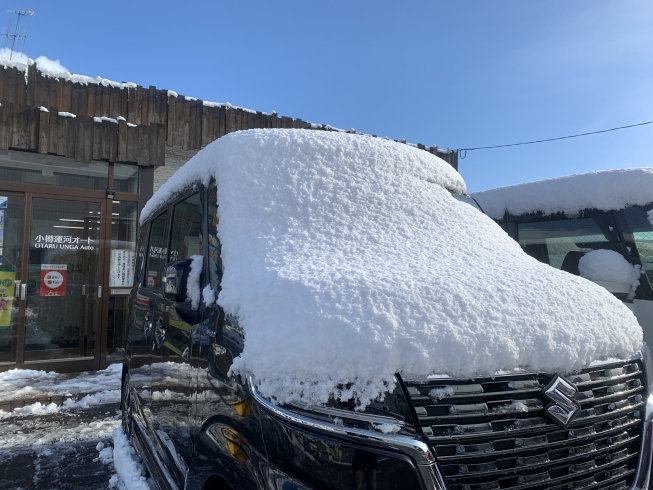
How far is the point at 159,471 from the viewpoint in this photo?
2926 millimetres

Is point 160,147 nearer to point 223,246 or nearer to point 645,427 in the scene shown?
point 223,246

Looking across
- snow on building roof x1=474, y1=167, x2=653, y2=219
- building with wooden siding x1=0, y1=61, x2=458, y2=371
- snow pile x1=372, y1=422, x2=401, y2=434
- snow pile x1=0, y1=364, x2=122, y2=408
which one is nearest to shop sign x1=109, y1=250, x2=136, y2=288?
building with wooden siding x1=0, y1=61, x2=458, y2=371

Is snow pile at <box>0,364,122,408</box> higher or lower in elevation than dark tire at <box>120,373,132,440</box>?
lower

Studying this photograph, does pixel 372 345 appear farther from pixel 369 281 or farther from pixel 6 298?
pixel 6 298

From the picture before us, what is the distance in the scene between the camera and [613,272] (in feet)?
14.3

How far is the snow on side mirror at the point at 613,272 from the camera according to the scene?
4.36m

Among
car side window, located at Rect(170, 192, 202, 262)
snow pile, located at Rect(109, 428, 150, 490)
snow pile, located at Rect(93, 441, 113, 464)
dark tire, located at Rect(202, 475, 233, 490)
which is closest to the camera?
dark tire, located at Rect(202, 475, 233, 490)

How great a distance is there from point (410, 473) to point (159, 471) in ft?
6.81

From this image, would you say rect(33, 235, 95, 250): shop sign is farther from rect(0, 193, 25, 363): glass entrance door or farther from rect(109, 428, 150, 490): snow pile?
rect(109, 428, 150, 490): snow pile

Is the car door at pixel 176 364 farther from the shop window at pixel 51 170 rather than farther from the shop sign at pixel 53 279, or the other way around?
the shop window at pixel 51 170

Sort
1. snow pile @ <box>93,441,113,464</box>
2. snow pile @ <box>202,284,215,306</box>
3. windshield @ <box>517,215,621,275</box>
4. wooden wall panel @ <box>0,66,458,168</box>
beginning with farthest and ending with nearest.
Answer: wooden wall panel @ <box>0,66,458,168</box>
windshield @ <box>517,215,621,275</box>
snow pile @ <box>93,441,113,464</box>
snow pile @ <box>202,284,215,306</box>

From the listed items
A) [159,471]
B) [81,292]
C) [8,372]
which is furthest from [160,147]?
[159,471]

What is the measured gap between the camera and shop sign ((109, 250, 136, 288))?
7773mm

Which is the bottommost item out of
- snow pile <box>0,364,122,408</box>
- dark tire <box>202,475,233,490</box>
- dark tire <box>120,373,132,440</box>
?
snow pile <box>0,364,122,408</box>
